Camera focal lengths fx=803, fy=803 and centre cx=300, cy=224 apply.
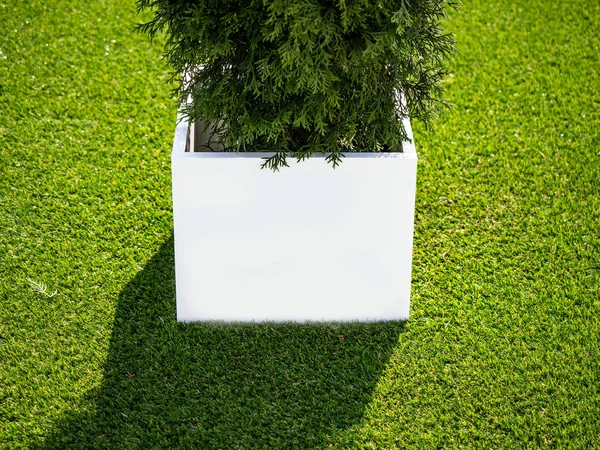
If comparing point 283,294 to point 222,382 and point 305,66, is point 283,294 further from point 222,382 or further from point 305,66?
point 305,66

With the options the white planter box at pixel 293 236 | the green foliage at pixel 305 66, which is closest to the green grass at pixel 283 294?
the white planter box at pixel 293 236

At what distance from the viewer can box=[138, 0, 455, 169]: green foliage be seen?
3348 mm

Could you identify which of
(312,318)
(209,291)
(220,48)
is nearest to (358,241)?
(312,318)

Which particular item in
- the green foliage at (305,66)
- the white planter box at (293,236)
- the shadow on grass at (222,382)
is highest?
the green foliage at (305,66)

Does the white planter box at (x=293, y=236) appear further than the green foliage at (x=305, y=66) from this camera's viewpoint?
Yes

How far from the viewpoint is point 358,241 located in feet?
13.2

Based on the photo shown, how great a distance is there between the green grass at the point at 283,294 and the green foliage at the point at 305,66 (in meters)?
1.04

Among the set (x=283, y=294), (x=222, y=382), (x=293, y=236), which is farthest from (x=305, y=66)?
(x=222, y=382)

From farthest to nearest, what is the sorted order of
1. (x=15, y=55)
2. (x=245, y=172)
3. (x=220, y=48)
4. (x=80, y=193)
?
(x=15, y=55) → (x=80, y=193) → (x=245, y=172) → (x=220, y=48)

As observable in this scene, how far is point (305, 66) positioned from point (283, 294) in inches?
52.8

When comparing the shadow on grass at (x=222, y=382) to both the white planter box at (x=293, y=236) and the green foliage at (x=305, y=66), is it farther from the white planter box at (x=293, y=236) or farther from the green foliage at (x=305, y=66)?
the green foliage at (x=305, y=66)

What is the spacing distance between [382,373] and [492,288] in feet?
2.96

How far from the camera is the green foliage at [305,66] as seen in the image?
335cm

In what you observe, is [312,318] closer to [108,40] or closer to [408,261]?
[408,261]
